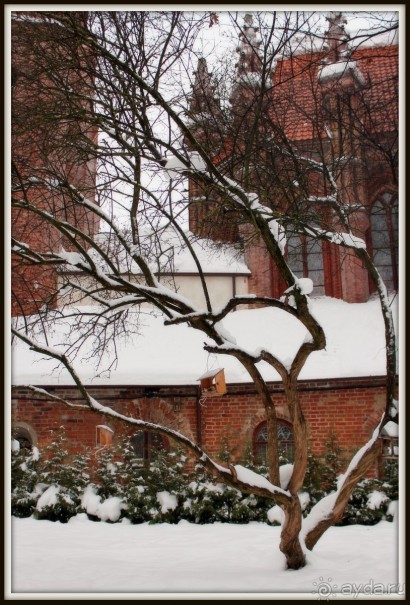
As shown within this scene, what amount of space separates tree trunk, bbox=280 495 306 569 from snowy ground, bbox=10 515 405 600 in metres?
0.14

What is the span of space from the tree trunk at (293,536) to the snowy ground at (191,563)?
0.45ft

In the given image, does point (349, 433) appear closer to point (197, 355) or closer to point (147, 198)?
point (197, 355)

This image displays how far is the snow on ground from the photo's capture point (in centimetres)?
1284

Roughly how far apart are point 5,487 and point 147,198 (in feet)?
14.2

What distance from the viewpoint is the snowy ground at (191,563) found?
21.0 ft

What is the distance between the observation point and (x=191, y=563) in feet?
27.7

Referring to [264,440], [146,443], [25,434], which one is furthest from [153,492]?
[25,434]

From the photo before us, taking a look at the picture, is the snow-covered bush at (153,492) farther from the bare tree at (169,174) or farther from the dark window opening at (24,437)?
the bare tree at (169,174)

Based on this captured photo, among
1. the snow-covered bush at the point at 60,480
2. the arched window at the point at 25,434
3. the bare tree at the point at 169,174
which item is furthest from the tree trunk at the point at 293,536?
the arched window at the point at 25,434

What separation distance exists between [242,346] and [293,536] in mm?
5312

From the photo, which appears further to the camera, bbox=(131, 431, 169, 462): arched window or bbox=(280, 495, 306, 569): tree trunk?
bbox=(131, 431, 169, 462): arched window

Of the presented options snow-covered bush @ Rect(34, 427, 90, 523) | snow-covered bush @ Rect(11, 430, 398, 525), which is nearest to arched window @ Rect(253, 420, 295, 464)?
snow-covered bush @ Rect(11, 430, 398, 525)

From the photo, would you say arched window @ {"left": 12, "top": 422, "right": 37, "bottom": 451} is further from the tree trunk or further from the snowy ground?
the tree trunk

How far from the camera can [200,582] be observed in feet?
23.3
